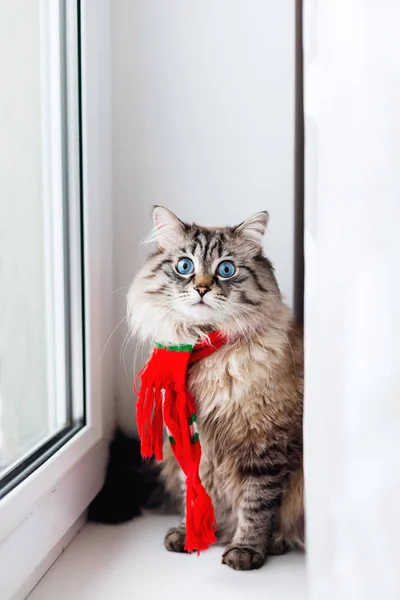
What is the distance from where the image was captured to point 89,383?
1322 mm

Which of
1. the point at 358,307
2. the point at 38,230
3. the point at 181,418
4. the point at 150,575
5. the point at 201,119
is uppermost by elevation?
Answer: the point at 201,119

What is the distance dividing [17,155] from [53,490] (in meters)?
0.63

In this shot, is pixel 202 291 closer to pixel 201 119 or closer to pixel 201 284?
pixel 201 284

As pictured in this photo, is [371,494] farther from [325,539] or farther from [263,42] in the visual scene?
[263,42]

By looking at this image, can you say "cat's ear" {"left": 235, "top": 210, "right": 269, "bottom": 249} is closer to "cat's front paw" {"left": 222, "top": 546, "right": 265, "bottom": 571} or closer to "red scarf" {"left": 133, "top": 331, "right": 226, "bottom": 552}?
"red scarf" {"left": 133, "top": 331, "right": 226, "bottom": 552}

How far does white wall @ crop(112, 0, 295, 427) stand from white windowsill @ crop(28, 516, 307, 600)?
0.41 metres

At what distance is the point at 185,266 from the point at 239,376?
0.24m

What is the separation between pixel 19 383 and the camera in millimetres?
1102

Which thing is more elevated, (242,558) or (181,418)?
(181,418)

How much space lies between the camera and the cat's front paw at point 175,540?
1.15 meters

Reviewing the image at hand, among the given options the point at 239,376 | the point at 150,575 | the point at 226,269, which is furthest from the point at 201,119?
the point at 150,575

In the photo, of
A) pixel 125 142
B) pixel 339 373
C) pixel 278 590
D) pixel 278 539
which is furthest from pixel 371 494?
pixel 125 142

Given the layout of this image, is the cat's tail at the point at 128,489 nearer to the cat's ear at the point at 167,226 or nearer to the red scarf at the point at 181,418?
the red scarf at the point at 181,418

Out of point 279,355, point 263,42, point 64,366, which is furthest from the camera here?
point 263,42
